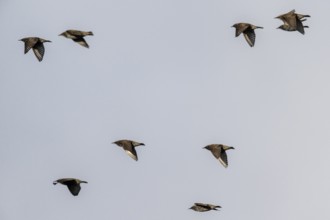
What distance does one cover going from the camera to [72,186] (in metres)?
46.4

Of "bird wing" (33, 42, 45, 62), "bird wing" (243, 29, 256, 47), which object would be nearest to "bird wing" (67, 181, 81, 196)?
"bird wing" (33, 42, 45, 62)

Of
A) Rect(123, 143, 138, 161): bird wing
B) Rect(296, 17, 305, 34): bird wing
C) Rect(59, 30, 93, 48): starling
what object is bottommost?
Rect(123, 143, 138, 161): bird wing

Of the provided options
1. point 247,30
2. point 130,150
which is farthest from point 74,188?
point 247,30

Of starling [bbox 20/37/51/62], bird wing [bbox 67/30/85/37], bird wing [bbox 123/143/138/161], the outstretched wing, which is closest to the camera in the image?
the outstretched wing

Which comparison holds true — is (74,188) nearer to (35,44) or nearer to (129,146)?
(129,146)

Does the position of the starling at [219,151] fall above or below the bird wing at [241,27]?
below

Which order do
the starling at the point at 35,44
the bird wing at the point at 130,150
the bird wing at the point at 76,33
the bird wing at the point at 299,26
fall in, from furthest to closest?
the starling at the point at 35,44 < the bird wing at the point at 76,33 < the bird wing at the point at 130,150 < the bird wing at the point at 299,26

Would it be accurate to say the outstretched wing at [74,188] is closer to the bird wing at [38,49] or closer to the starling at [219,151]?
the bird wing at [38,49]

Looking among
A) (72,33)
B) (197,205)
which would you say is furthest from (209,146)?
(72,33)

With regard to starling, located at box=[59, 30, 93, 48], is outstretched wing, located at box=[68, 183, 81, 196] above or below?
below

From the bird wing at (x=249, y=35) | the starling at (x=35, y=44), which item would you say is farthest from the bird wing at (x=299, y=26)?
the starling at (x=35, y=44)

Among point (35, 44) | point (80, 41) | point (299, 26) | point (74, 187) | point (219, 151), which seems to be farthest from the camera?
point (80, 41)

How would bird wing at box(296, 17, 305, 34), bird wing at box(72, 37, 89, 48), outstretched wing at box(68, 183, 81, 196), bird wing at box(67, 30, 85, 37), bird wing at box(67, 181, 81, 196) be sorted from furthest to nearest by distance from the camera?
bird wing at box(72, 37, 89, 48) < bird wing at box(67, 30, 85, 37) < bird wing at box(67, 181, 81, 196) < outstretched wing at box(68, 183, 81, 196) < bird wing at box(296, 17, 305, 34)

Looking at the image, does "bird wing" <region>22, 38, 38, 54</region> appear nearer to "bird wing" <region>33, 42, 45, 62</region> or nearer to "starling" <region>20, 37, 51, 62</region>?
"starling" <region>20, 37, 51, 62</region>
